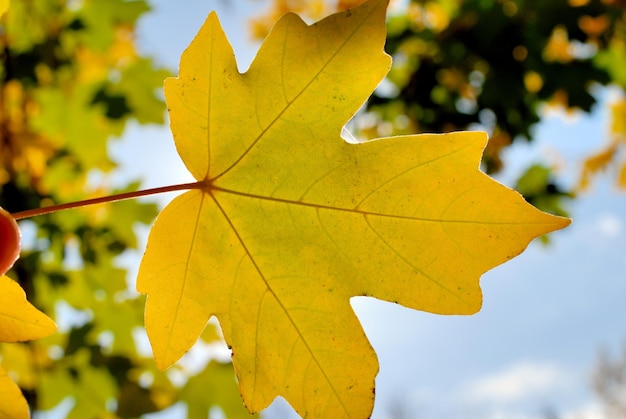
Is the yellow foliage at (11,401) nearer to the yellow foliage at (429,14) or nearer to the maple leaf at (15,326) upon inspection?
the maple leaf at (15,326)

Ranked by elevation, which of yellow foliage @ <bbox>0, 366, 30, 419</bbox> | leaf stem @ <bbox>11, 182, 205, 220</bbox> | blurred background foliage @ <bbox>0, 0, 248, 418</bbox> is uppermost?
blurred background foliage @ <bbox>0, 0, 248, 418</bbox>

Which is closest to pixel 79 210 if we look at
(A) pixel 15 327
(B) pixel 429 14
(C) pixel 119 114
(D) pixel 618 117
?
(C) pixel 119 114

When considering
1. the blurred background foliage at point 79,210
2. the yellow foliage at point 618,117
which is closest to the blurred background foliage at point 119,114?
the blurred background foliage at point 79,210

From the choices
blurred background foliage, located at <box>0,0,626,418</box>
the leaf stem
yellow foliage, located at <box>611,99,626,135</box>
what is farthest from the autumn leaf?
yellow foliage, located at <box>611,99,626,135</box>

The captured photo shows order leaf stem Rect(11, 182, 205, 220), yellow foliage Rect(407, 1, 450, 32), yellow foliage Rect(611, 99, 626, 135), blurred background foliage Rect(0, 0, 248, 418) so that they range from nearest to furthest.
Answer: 1. leaf stem Rect(11, 182, 205, 220)
2. blurred background foliage Rect(0, 0, 248, 418)
3. yellow foliage Rect(407, 1, 450, 32)
4. yellow foliage Rect(611, 99, 626, 135)

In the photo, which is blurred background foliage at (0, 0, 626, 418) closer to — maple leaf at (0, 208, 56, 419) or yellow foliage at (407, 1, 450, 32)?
yellow foliage at (407, 1, 450, 32)

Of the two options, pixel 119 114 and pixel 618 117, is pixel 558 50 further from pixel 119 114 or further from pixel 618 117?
pixel 119 114

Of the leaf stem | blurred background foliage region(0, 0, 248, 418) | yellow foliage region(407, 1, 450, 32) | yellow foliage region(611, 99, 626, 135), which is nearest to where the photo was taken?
the leaf stem
